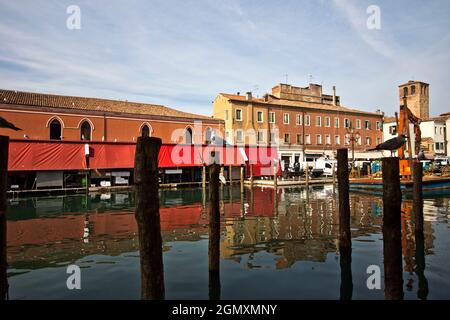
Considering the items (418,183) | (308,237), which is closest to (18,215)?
(308,237)

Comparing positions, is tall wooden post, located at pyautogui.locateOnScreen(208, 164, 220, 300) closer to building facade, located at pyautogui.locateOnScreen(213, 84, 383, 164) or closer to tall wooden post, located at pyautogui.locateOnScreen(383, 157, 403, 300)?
tall wooden post, located at pyautogui.locateOnScreen(383, 157, 403, 300)

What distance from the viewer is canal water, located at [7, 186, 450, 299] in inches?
232

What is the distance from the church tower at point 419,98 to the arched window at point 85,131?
50.7 meters

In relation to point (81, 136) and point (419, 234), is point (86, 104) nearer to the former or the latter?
point (81, 136)

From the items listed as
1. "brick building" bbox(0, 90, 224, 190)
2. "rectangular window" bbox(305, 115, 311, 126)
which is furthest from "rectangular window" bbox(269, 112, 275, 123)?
"brick building" bbox(0, 90, 224, 190)

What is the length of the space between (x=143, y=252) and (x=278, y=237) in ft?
20.2

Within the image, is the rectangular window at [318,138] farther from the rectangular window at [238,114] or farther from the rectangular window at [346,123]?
the rectangular window at [238,114]

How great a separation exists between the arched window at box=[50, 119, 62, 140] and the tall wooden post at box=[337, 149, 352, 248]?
27.9 metres

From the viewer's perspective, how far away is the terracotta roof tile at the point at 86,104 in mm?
28609

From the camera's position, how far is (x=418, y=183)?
966 centimetres

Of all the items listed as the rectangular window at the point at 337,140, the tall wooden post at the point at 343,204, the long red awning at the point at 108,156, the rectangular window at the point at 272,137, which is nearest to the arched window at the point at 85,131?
the long red awning at the point at 108,156

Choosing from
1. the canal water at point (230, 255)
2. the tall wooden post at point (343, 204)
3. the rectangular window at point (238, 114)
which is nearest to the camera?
the canal water at point (230, 255)
